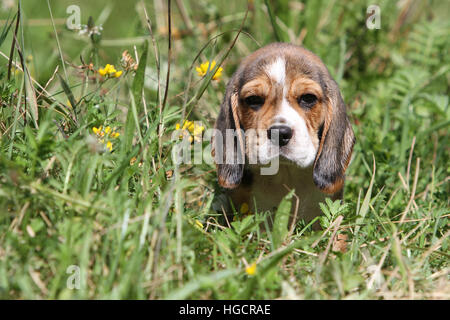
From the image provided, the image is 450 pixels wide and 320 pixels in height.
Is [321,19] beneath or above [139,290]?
above

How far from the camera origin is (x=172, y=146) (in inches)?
149

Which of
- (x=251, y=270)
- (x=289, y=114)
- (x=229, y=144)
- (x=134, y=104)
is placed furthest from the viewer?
(x=229, y=144)

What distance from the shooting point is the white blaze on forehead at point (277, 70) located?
3936mm

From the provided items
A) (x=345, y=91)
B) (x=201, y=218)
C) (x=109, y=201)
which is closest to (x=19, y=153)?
(x=109, y=201)

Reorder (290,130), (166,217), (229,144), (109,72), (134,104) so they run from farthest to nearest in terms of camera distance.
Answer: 1. (229,144)
2. (109,72)
3. (290,130)
4. (134,104)
5. (166,217)

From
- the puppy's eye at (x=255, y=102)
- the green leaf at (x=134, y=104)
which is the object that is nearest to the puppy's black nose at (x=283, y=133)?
the puppy's eye at (x=255, y=102)

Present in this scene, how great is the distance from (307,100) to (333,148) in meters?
0.39

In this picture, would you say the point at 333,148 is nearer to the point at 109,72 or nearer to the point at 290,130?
the point at 290,130

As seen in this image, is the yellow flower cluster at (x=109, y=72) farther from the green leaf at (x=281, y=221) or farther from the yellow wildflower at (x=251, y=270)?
the yellow wildflower at (x=251, y=270)

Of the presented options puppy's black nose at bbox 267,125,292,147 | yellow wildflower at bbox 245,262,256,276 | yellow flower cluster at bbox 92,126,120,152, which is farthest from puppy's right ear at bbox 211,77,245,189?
yellow wildflower at bbox 245,262,256,276

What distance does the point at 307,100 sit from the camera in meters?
3.97

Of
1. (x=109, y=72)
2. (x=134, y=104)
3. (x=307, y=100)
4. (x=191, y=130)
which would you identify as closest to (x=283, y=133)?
(x=307, y=100)
